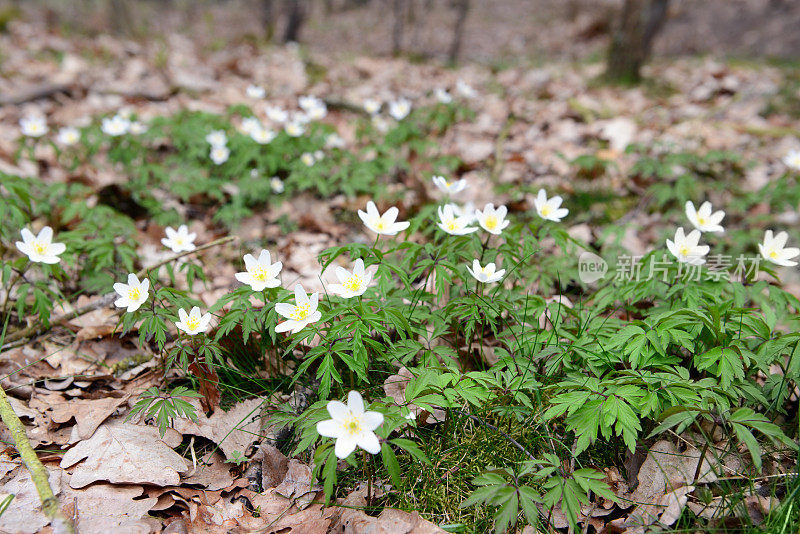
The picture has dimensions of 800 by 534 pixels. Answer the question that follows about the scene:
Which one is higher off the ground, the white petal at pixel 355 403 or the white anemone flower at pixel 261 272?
the white anemone flower at pixel 261 272

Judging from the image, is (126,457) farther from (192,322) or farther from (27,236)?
(27,236)

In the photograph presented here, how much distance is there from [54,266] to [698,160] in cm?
486

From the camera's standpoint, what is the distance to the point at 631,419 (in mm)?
1813

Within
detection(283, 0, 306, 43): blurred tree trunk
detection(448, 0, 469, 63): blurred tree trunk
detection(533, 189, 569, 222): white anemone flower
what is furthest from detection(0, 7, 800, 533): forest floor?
detection(283, 0, 306, 43): blurred tree trunk

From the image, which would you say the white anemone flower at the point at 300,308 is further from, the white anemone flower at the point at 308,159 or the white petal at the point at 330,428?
the white anemone flower at the point at 308,159

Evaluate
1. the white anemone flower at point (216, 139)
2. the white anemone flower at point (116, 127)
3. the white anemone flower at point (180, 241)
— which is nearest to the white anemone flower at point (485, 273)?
the white anemone flower at point (180, 241)

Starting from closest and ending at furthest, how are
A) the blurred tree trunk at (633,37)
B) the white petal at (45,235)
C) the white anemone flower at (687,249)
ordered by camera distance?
the white anemone flower at (687,249) → the white petal at (45,235) → the blurred tree trunk at (633,37)

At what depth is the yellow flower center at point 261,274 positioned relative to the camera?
2180mm

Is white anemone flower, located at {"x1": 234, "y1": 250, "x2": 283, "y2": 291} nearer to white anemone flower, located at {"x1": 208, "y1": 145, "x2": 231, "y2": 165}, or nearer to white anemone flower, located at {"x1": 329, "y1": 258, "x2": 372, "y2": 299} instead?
white anemone flower, located at {"x1": 329, "y1": 258, "x2": 372, "y2": 299}

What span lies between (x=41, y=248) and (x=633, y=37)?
742 centimetres

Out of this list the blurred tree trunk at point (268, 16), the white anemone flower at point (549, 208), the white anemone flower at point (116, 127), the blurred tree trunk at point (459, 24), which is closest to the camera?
the white anemone flower at point (549, 208)

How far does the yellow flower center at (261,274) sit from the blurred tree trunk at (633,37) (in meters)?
6.68

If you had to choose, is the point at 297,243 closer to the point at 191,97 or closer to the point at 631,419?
the point at 631,419

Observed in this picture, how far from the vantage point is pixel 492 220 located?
243 centimetres
